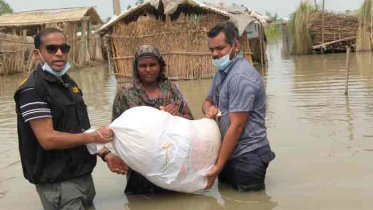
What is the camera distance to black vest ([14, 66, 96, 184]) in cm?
282

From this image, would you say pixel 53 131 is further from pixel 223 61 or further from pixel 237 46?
pixel 237 46

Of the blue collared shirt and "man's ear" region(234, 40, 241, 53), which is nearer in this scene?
the blue collared shirt

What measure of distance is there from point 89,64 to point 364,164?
53.7 ft

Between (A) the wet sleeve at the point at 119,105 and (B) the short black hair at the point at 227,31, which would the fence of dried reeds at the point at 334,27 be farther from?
(A) the wet sleeve at the point at 119,105

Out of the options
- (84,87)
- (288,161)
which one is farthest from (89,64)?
(288,161)

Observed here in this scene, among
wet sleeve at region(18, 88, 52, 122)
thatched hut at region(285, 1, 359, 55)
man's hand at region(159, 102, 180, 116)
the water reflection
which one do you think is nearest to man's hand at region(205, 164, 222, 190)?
the water reflection

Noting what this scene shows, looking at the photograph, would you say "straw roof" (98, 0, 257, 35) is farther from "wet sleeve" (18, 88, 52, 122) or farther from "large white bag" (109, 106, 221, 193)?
"wet sleeve" (18, 88, 52, 122)

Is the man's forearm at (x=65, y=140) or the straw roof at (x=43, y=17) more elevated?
the straw roof at (x=43, y=17)

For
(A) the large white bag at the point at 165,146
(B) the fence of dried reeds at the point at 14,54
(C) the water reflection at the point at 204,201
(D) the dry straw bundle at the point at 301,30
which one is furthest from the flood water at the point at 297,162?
(D) the dry straw bundle at the point at 301,30

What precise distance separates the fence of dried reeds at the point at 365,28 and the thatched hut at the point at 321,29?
75cm

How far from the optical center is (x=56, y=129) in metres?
2.87

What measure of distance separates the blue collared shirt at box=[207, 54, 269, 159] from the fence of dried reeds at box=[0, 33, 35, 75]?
46.6 feet

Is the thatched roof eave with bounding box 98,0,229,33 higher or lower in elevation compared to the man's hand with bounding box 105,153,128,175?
higher

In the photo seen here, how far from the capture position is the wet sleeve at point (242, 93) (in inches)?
124
